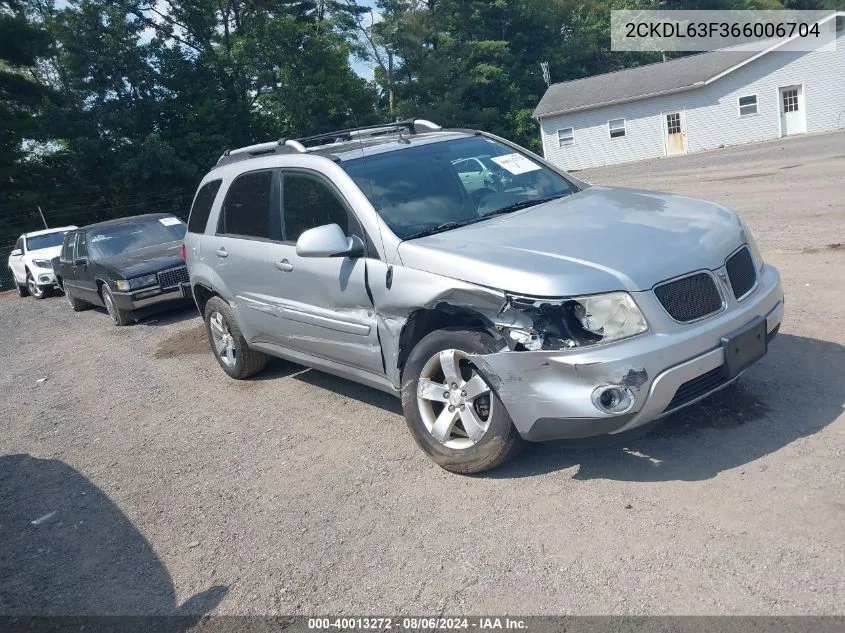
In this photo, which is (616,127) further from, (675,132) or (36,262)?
(36,262)

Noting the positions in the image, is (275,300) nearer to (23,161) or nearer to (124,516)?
(124,516)

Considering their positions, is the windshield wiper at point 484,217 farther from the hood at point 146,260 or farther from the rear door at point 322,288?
the hood at point 146,260

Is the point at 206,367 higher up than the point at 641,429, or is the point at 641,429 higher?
the point at 641,429

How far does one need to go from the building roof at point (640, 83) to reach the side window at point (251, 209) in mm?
33621

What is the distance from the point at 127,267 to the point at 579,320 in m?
9.00

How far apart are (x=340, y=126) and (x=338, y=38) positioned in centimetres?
726

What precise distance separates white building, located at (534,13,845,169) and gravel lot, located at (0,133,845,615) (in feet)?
103

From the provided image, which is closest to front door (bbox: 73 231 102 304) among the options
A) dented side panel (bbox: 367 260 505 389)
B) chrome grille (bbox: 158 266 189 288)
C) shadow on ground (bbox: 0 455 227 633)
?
chrome grille (bbox: 158 266 189 288)

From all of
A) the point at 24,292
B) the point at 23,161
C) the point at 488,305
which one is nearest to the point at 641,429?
the point at 488,305

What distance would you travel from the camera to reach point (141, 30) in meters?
34.0

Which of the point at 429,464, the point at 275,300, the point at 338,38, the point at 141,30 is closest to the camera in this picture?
the point at 429,464

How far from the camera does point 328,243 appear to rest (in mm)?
4789

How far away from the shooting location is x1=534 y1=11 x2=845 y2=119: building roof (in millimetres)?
35250

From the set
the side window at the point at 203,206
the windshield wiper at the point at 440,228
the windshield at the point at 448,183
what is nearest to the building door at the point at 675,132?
the side window at the point at 203,206
